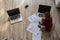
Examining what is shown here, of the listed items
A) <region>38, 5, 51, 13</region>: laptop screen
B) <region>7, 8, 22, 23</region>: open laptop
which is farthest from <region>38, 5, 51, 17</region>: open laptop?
<region>7, 8, 22, 23</region>: open laptop

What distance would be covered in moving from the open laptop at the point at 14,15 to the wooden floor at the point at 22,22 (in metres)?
0.06

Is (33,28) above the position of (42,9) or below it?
below

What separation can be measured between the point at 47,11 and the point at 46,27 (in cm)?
25

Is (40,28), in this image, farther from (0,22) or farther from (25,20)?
(0,22)

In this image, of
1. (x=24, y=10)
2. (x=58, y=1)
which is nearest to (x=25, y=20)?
(x=24, y=10)

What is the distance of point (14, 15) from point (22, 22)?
17 centimetres

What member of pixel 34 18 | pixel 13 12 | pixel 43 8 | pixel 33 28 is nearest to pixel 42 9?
pixel 43 8

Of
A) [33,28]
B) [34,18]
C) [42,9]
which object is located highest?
[42,9]

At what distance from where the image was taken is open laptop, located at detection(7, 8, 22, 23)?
2146 mm

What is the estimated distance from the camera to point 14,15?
2.18m

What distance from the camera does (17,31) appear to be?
2.05m

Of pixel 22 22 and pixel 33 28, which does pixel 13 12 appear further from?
pixel 33 28

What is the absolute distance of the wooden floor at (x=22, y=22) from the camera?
6.61ft

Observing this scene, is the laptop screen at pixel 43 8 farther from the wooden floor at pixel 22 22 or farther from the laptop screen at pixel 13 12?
the laptop screen at pixel 13 12
